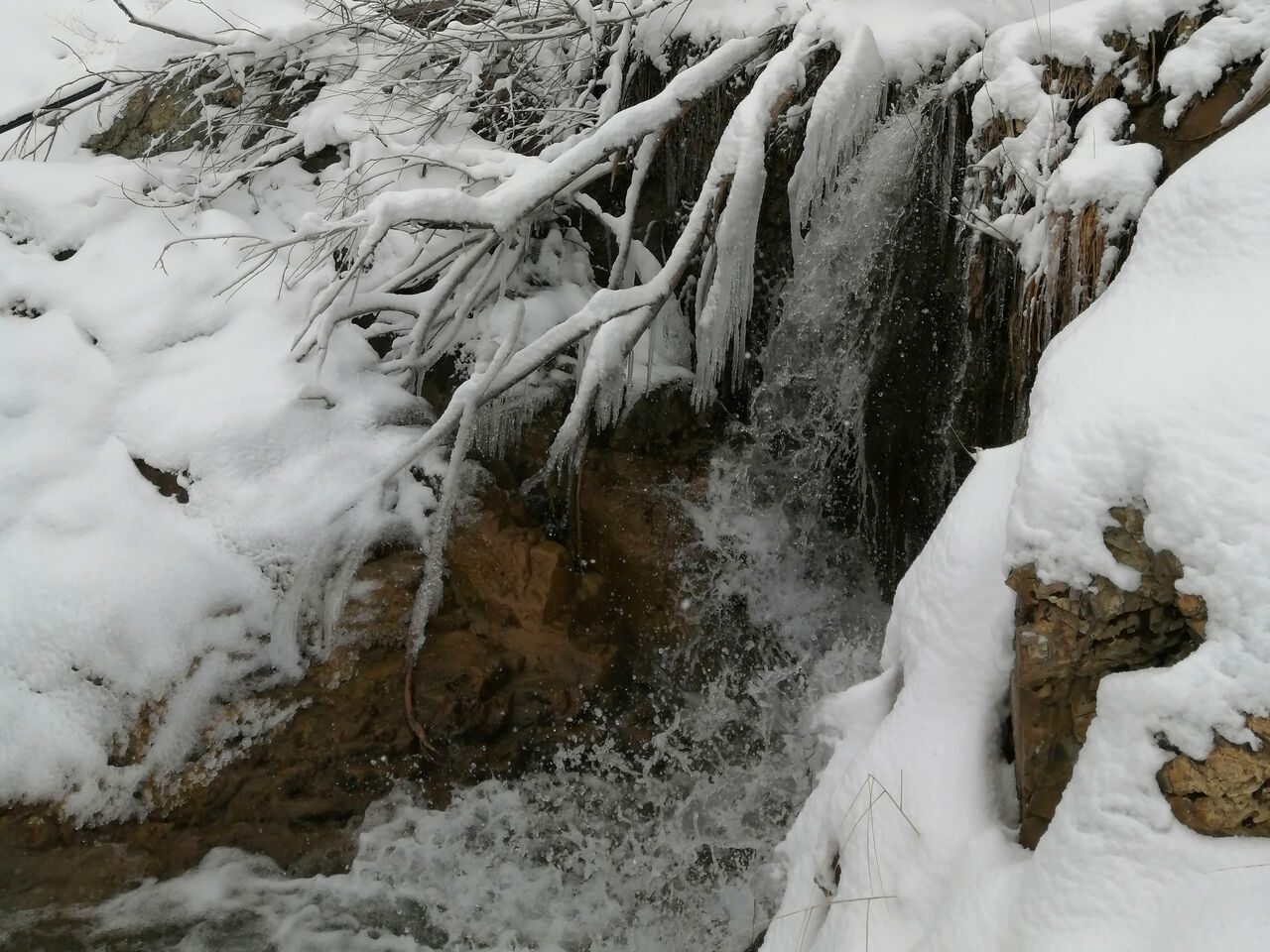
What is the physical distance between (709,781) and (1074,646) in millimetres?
1844

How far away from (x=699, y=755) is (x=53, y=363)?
3.07m

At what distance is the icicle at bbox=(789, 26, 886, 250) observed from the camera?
2807 mm

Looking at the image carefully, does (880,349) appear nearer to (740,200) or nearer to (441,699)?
(740,200)

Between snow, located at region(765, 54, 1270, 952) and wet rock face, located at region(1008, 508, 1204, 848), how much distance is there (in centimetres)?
3

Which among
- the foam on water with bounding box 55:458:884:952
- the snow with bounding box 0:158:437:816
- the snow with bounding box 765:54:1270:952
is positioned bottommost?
the foam on water with bounding box 55:458:884:952

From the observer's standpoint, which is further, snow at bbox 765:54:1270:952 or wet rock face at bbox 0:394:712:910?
wet rock face at bbox 0:394:712:910

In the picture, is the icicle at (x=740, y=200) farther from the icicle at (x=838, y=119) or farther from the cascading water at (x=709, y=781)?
the cascading water at (x=709, y=781)

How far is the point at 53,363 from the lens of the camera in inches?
136

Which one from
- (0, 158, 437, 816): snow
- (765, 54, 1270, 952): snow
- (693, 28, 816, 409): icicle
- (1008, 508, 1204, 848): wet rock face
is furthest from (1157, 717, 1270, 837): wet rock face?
(0, 158, 437, 816): snow

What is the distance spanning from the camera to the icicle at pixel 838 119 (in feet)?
9.21

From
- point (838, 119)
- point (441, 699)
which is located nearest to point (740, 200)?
point (838, 119)

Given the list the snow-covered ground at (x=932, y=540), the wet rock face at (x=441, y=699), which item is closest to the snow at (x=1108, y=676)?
the snow-covered ground at (x=932, y=540)

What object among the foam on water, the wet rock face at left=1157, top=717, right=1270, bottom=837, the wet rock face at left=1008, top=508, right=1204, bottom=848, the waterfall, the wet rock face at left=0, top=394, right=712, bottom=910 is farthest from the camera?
the waterfall

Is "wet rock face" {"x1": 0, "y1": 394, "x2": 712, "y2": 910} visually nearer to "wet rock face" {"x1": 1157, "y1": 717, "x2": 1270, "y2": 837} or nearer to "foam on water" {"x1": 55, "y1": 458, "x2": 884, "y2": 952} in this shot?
"foam on water" {"x1": 55, "y1": 458, "x2": 884, "y2": 952}
